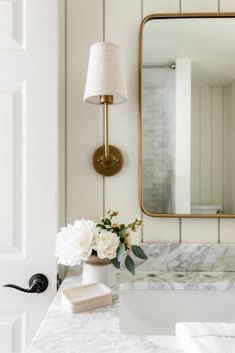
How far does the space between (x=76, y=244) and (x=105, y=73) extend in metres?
0.56

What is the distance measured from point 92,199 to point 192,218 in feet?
1.26

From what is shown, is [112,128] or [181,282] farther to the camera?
[112,128]

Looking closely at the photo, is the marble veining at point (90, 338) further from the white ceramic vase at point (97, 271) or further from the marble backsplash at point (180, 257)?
the marble backsplash at point (180, 257)

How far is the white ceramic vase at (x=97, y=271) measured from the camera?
104 centimetres

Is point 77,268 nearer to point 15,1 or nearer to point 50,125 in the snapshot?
point 50,125

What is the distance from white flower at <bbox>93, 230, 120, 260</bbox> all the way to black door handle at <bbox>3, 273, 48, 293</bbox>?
278 mm

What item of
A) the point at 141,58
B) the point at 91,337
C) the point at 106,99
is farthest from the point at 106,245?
the point at 141,58

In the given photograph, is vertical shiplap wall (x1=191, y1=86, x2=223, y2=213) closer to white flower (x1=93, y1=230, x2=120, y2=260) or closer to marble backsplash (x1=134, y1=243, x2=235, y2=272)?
marble backsplash (x1=134, y1=243, x2=235, y2=272)

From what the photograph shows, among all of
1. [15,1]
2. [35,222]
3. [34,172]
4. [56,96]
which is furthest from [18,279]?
[15,1]

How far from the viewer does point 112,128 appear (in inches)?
51.5

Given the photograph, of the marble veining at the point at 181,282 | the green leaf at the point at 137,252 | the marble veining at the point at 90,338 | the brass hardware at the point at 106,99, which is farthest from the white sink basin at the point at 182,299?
the brass hardware at the point at 106,99

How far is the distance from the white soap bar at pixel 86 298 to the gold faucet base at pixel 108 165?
0.45 m

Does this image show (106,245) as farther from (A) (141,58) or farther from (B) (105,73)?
(A) (141,58)

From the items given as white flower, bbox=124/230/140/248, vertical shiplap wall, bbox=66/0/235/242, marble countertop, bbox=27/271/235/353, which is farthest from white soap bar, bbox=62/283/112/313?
vertical shiplap wall, bbox=66/0/235/242
